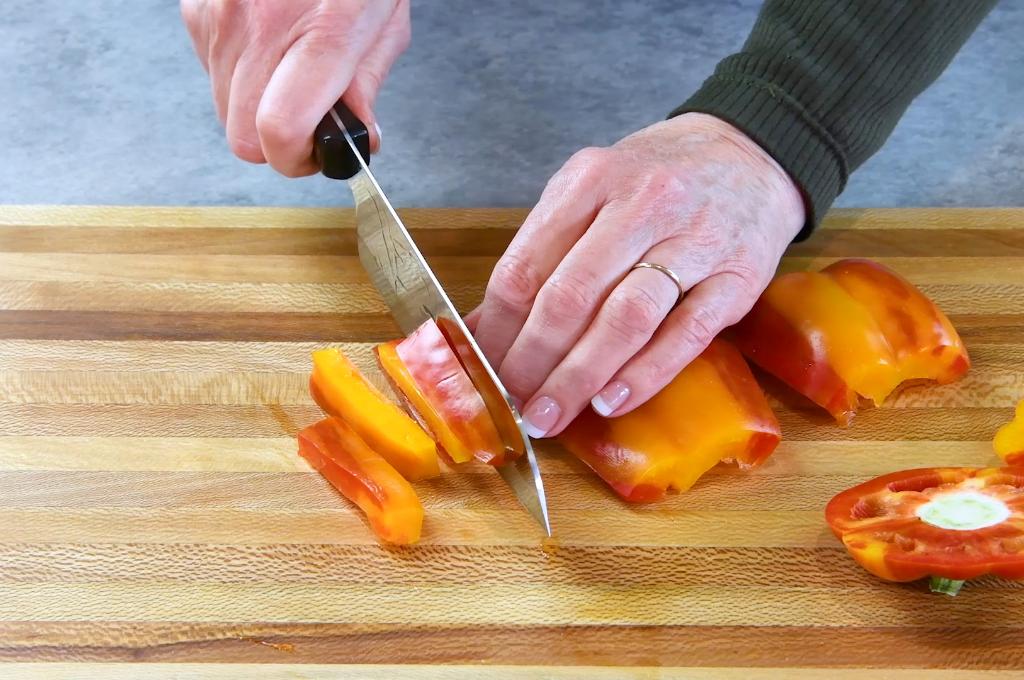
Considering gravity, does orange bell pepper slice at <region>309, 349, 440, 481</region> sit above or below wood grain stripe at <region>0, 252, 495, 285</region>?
above

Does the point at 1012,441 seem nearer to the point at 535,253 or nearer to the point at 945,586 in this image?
the point at 945,586

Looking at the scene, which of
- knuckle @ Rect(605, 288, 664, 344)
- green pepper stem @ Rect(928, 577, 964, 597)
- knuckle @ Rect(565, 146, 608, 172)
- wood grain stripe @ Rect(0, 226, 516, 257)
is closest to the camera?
green pepper stem @ Rect(928, 577, 964, 597)

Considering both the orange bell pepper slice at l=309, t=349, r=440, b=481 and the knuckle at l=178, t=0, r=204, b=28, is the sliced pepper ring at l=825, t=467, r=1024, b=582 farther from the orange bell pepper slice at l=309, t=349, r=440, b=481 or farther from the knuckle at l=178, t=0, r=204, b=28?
the knuckle at l=178, t=0, r=204, b=28

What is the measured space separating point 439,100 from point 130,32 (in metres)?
0.98

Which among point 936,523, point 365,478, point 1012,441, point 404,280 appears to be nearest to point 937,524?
point 936,523

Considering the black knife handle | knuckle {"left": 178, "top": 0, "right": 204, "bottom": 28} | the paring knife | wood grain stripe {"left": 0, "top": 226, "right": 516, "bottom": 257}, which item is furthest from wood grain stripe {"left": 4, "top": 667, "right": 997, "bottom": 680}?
knuckle {"left": 178, "top": 0, "right": 204, "bottom": 28}

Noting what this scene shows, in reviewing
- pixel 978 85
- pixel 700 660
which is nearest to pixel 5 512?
pixel 700 660

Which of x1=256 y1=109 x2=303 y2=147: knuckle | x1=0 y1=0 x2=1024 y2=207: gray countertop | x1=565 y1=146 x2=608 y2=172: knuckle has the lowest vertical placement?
x1=0 y1=0 x2=1024 y2=207: gray countertop

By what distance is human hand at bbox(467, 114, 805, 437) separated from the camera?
160cm

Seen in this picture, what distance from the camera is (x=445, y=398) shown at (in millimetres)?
1663

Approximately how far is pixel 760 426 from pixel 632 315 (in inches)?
10.0

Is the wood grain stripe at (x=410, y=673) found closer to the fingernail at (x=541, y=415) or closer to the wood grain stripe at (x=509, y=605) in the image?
the wood grain stripe at (x=509, y=605)

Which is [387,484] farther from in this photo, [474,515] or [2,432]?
[2,432]

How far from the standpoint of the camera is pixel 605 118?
2.89m
